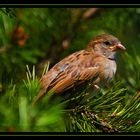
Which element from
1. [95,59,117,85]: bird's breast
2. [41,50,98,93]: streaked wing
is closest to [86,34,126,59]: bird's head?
[95,59,117,85]: bird's breast

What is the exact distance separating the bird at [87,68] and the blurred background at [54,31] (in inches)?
3.7

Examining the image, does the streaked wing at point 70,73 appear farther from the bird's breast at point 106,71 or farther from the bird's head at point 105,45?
the bird's head at point 105,45

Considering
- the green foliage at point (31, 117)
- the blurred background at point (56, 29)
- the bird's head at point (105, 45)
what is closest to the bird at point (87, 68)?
the bird's head at point (105, 45)

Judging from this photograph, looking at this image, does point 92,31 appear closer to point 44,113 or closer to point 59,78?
point 59,78

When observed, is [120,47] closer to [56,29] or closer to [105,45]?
[105,45]

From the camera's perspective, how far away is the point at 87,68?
355 centimetres

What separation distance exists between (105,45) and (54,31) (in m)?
0.46

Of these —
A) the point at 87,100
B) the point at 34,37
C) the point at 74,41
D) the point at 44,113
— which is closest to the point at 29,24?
the point at 34,37

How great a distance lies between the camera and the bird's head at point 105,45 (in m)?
3.90

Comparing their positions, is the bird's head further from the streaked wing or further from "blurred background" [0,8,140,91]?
the streaked wing

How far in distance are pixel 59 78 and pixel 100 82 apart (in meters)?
0.32
